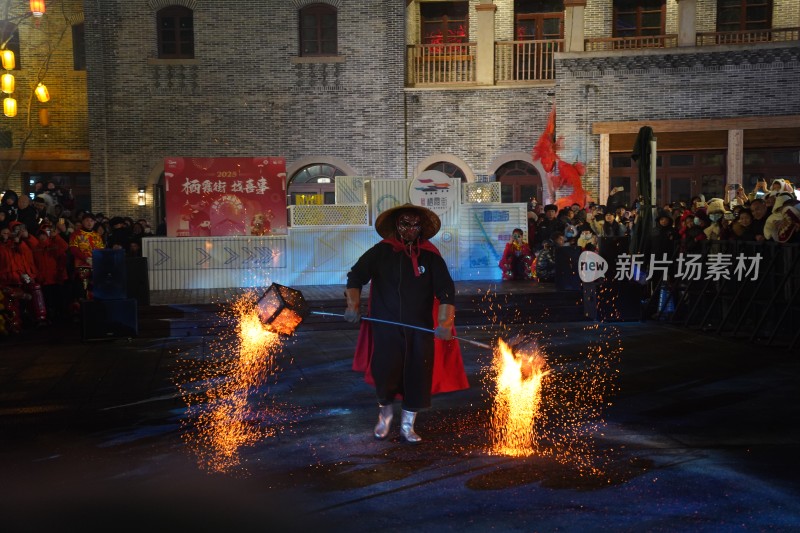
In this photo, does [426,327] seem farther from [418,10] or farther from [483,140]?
[418,10]

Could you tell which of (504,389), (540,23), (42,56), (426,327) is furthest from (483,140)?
(426,327)

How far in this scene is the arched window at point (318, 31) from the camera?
24.8 meters

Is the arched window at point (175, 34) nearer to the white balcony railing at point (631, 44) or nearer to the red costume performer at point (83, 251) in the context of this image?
the white balcony railing at point (631, 44)

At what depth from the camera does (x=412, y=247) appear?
704 cm

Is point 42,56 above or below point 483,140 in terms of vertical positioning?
above

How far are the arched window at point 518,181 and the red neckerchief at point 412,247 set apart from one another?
18387mm

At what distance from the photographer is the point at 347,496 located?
5.62m

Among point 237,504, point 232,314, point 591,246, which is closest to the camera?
point 237,504

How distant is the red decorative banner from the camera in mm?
18297

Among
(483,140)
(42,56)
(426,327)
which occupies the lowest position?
(426,327)

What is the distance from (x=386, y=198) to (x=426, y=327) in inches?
465

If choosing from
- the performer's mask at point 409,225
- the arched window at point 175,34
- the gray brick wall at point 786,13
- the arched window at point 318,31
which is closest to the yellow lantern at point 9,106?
the arched window at point 175,34

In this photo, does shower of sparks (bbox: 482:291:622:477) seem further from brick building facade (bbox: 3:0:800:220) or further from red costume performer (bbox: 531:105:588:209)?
brick building facade (bbox: 3:0:800:220)

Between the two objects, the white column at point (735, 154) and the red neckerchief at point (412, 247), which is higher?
the white column at point (735, 154)
